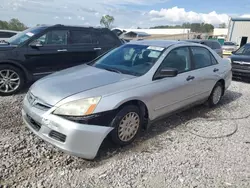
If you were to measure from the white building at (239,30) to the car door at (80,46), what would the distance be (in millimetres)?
29353

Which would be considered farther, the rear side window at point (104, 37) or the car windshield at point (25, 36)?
the rear side window at point (104, 37)

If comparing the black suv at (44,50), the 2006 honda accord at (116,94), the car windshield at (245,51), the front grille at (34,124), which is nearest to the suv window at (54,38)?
the black suv at (44,50)

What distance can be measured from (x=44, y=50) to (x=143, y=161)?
13.2ft

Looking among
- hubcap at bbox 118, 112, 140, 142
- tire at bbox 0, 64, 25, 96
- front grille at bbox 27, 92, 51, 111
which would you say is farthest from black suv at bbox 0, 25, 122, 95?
hubcap at bbox 118, 112, 140, 142

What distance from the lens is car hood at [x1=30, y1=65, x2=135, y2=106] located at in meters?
2.78

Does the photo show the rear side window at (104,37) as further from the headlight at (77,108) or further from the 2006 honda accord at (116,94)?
the headlight at (77,108)

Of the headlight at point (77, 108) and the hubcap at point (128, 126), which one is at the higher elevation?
the headlight at point (77, 108)

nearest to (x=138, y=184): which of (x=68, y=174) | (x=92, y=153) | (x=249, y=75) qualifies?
(x=92, y=153)

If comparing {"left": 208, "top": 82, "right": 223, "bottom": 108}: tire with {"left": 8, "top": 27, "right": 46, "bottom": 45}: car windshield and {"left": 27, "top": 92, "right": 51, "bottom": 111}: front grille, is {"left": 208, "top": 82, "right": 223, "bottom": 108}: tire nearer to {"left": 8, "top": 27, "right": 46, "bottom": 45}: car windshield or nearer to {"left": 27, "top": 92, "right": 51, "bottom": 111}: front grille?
{"left": 27, "top": 92, "right": 51, "bottom": 111}: front grille

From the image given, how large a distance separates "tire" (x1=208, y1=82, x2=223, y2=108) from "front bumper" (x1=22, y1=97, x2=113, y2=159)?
3.10m

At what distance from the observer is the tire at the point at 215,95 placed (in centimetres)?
494

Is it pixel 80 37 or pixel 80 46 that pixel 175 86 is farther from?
pixel 80 37

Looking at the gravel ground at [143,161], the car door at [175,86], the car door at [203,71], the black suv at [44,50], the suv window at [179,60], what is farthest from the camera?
the black suv at [44,50]

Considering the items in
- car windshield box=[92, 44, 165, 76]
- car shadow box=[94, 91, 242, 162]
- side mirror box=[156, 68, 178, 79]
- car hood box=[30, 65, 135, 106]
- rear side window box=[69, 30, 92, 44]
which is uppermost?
rear side window box=[69, 30, 92, 44]
